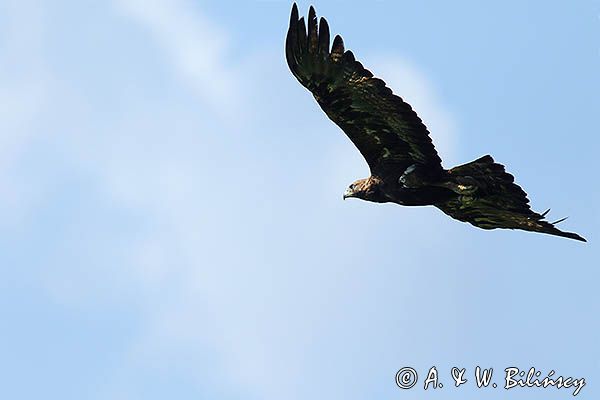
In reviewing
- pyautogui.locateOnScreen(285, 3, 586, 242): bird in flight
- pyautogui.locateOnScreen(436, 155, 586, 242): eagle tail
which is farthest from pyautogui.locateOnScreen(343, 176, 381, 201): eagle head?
pyautogui.locateOnScreen(436, 155, 586, 242): eagle tail

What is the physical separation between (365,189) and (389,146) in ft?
2.49

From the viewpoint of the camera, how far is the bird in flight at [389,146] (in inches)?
813

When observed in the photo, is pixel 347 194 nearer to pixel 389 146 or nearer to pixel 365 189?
pixel 365 189

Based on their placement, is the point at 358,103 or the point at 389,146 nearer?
the point at 358,103

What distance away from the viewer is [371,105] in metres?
21.0

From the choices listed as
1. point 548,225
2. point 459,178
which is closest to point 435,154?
point 459,178

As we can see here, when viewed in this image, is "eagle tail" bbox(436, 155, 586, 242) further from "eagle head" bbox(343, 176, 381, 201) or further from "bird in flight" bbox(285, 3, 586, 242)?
"eagle head" bbox(343, 176, 381, 201)

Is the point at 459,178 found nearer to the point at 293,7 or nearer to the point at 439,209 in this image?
the point at 439,209

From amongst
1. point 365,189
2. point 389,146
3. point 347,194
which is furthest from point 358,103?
point 347,194

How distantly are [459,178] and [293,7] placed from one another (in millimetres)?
2856

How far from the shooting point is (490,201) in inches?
847

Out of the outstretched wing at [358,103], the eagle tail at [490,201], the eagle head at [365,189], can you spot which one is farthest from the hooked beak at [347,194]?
the eagle tail at [490,201]

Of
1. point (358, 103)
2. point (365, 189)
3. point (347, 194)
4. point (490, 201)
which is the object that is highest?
point (358, 103)

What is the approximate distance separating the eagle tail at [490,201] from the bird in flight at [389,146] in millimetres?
12
